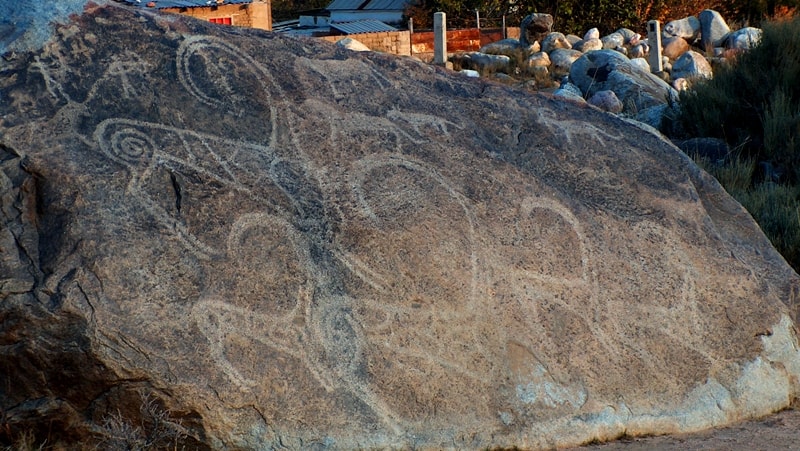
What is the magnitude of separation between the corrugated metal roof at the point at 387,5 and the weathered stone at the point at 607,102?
38.0 feet

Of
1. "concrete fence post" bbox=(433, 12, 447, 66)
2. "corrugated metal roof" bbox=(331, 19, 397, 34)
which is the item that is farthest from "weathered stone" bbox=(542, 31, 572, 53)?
"corrugated metal roof" bbox=(331, 19, 397, 34)

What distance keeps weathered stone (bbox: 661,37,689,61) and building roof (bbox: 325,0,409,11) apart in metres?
6.55

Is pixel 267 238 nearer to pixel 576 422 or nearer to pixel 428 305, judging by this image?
pixel 428 305

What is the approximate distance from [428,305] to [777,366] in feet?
4.97

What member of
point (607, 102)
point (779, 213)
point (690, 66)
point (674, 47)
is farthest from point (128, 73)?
point (674, 47)

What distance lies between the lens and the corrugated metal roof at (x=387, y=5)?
22484 mm

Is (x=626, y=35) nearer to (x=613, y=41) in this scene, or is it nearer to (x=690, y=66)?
(x=613, y=41)

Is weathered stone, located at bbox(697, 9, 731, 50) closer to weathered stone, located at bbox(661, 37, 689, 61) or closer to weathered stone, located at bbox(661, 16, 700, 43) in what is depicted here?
weathered stone, located at bbox(661, 16, 700, 43)

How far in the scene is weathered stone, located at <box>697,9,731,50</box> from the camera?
17.5m

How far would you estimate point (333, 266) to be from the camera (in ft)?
11.5

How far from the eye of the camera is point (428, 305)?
3.60 m

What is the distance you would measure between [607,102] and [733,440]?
7.55m

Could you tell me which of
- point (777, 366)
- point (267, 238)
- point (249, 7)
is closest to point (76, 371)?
point (267, 238)

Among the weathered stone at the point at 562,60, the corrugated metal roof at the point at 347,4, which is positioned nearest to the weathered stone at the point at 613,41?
the weathered stone at the point at 562,60
